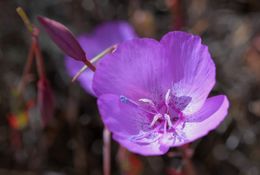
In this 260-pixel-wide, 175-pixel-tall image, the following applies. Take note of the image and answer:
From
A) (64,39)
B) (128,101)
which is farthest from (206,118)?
(64,39)

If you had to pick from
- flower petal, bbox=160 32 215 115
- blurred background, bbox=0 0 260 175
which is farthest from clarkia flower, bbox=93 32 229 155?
blurred background, bbox=0 0 260 175

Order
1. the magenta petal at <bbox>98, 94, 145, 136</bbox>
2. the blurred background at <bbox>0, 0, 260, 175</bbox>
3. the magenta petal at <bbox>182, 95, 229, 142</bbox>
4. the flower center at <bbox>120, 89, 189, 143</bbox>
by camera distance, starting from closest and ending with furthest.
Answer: the magenta petal at <bbox>182, 95, 229, 142</bbox> → the magenta petal at <bbox>98, 94, 145, 136</bbox> → the flower center at <bbox>120, 89, 189, 143</bbox> → the blurred background at <bbox>0, 0, 260, 175</bbox>

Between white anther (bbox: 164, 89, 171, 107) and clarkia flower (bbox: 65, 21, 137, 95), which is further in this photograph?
clarkia flower (bbox: 65, 21, 137, 95)

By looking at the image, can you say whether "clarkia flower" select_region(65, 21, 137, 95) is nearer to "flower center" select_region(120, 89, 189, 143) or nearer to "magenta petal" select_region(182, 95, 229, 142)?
"flower center" select_region(120, 89, 189, 143)

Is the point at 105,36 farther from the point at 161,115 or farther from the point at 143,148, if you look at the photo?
the point at 143,148

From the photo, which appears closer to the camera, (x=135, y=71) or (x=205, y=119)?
(x=205, y=119)

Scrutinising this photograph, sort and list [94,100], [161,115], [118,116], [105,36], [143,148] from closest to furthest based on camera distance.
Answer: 1. [143,148]
2. [118,116]
3. [161,115]
4. [105,36]
5. [94,100]

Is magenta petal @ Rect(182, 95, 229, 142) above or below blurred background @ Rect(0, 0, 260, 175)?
above

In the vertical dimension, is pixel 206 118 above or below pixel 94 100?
above
